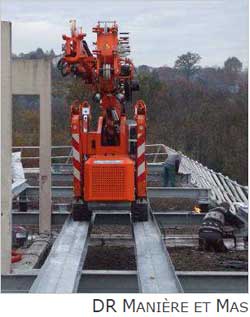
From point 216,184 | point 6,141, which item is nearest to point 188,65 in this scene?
point 216,184

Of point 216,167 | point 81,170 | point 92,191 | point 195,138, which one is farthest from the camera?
point 195,138

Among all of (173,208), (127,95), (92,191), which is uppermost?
(127,95)

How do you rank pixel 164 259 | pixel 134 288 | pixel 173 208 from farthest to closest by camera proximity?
pixel 173 208 → pixel 164 259 → pixel 134 288

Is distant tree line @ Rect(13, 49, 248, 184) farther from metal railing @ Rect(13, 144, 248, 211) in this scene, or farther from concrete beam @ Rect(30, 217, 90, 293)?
concrete beam @ Rect(30, 217, 90, 293)

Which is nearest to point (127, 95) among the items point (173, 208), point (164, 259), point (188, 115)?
point (164, 259)

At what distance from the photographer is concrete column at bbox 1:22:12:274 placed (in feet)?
22.9

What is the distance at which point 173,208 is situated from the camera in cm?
1499

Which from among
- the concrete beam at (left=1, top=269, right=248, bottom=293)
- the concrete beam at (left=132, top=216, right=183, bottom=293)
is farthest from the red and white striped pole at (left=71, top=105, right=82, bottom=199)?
the concrete beam at (left=1, top=269, right=248, bottom=293)

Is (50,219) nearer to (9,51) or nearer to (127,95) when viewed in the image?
(127,95)

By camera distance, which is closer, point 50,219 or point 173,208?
point 50,219

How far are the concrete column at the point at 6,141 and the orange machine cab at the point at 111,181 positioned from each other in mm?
1673

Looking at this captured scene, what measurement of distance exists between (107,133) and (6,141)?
106 inches

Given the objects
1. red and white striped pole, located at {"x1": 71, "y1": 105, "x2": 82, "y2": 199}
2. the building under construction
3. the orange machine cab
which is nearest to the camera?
the building under construction

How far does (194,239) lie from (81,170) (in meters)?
2.50
